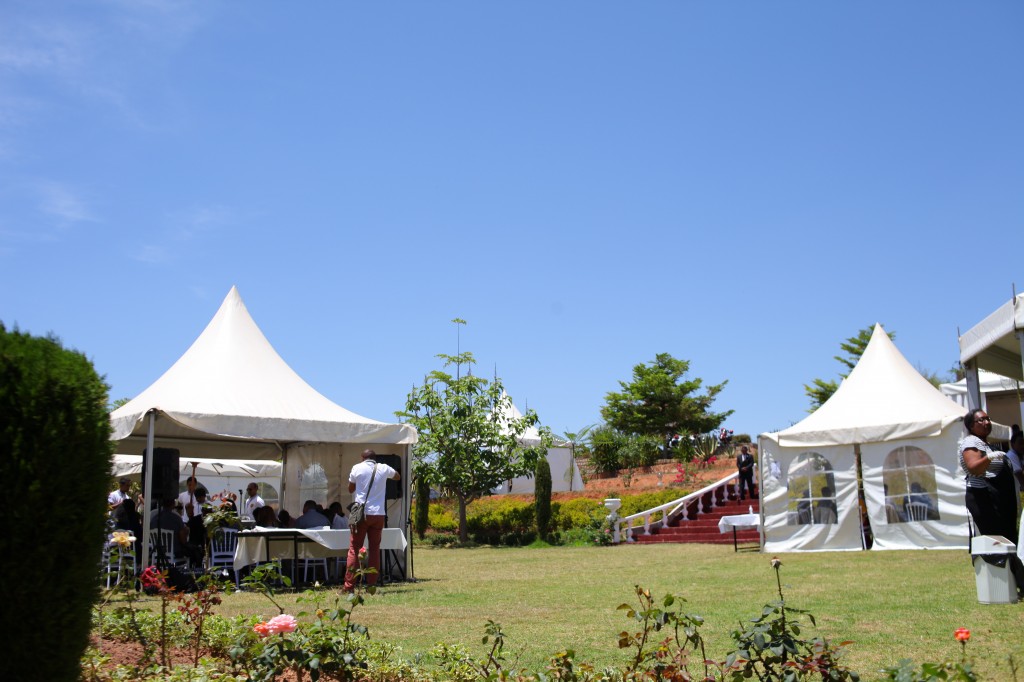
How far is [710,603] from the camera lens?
872 centimetres

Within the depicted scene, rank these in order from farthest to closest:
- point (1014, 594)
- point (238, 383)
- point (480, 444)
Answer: point (480, 444)
point (238, 383)
point (1014, 594)

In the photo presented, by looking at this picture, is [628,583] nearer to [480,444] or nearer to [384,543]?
[384,543]

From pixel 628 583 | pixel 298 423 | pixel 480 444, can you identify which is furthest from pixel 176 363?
pixel 480 444

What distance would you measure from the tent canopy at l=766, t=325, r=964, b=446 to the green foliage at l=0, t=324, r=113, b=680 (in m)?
15.6

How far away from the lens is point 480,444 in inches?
1015

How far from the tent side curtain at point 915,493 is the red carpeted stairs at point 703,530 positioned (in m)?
4.08

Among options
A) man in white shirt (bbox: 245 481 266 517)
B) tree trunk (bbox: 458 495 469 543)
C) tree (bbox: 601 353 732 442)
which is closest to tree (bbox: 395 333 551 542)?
tree trunk (bbox: 458 495 469 543)

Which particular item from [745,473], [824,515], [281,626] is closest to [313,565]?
[824,515]

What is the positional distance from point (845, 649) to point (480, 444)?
20.2m

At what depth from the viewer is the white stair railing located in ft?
74.8

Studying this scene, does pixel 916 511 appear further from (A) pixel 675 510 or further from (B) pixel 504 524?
(B) pixel 504 524

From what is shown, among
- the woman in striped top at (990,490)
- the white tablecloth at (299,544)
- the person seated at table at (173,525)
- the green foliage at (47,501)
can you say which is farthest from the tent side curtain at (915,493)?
the green foliage at (47,501)

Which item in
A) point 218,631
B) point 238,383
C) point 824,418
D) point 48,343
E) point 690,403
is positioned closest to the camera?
point 48,343

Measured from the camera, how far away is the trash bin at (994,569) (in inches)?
296
